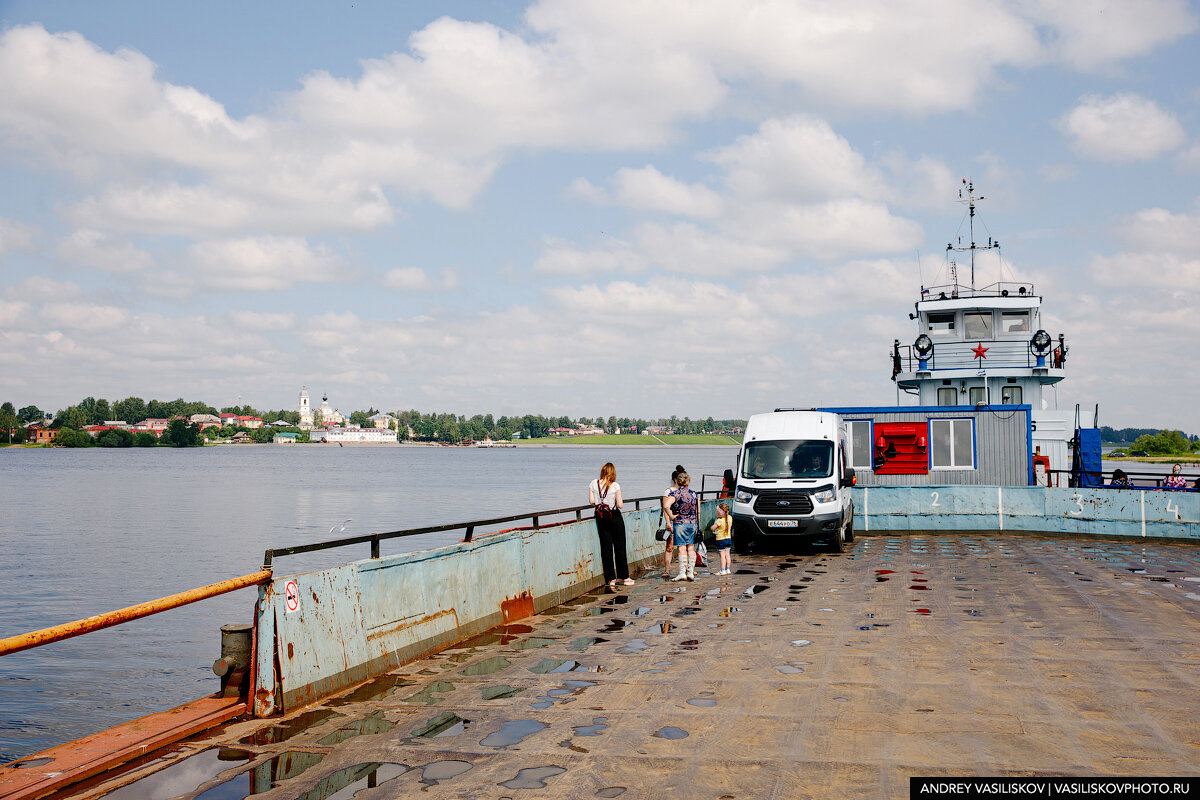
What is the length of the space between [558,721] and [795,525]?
13.0 metres

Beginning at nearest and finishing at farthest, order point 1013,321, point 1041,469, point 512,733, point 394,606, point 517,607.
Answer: point 512,733, point 394,606, point 517,607, point 1041,469, point 1013,321

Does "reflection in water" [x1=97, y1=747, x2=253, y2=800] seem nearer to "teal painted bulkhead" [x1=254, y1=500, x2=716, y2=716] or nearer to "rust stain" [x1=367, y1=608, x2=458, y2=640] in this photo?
"teal painted bulkhead" [x1=254, y1=500, x2=716, y2=716]

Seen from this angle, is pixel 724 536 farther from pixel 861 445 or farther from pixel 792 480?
pixel 861 445

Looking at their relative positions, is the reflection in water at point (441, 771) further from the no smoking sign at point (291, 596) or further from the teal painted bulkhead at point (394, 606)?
the no smoking sign at point (291, 596)

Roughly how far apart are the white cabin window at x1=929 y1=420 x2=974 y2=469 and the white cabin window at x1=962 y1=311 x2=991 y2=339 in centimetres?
863

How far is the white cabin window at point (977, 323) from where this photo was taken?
112ft

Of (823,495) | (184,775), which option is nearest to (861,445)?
(823,495)

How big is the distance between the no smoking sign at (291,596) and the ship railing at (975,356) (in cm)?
3028

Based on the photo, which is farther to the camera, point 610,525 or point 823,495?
point 823,495

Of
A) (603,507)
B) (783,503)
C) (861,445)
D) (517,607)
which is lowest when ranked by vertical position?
(517,607)

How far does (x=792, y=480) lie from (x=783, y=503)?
0.67 m

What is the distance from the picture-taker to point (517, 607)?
1095 cm

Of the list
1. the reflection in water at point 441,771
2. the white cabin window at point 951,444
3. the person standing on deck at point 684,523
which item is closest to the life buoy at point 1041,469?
the white cabin window at point 951,444

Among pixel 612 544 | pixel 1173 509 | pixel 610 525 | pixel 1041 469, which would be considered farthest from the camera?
pixel 1041 469
